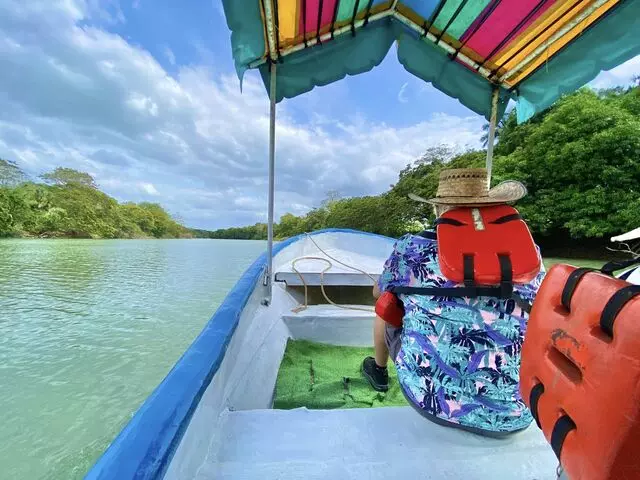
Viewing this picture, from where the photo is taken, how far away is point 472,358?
845mm

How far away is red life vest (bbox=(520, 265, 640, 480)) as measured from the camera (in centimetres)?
34

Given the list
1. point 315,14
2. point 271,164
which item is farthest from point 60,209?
point 315,14

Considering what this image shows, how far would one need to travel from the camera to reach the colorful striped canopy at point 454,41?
1289mm

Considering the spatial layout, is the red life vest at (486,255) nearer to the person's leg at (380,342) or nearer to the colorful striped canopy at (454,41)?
the person's leg at (380,342)

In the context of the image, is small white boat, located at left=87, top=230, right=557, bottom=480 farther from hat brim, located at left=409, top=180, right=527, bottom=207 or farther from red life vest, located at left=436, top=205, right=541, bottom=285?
hat brim, located at left=409, top=180, right=527, bottom=207

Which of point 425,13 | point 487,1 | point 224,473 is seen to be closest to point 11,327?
point 224,473

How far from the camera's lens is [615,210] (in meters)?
10.7

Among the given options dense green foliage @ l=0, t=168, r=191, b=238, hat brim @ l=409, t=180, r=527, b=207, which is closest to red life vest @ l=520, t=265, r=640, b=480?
hat brim @ l=409, t=180, r=527, b=207

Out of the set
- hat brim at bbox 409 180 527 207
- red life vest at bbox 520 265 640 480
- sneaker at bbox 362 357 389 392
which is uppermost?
hat brim at bbox 409 180 527 207

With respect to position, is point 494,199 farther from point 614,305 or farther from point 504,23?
point 504,23

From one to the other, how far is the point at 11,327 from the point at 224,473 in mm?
3960

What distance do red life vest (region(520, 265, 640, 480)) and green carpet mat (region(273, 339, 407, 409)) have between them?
0.89 m

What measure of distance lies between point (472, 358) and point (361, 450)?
36 cm

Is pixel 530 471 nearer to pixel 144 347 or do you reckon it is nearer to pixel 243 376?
pixel 243 376
